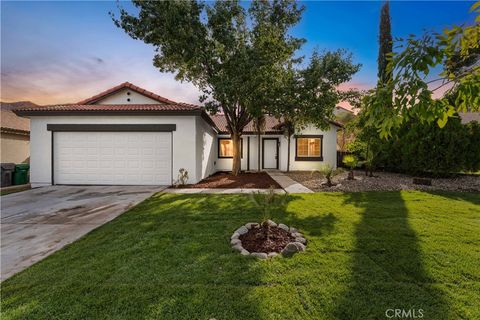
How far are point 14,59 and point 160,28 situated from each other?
6013mm

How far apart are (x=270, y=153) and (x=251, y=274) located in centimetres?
1334

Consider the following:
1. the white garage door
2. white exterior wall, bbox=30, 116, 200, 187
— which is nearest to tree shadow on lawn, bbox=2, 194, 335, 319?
white exterior wall, bbox=30, 116, 200, 187

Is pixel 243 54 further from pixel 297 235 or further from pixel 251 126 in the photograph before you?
pixel 251 126

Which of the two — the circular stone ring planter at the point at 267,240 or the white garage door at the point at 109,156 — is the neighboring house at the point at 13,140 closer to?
the white garage door at the point at 109,156

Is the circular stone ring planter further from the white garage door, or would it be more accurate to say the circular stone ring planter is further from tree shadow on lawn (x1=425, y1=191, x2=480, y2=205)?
tree shadow on lawn (x1=425, y1=191, x2=480, y2=205)

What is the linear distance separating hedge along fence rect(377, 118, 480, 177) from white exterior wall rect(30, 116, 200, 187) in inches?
367

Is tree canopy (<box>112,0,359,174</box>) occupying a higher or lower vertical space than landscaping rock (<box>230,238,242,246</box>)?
higher

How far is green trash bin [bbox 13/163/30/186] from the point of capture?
965cm

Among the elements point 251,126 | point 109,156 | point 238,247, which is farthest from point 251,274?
point 251,126

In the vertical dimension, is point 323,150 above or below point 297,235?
above

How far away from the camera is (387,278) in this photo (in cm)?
263

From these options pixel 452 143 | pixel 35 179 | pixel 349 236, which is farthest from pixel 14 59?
pixel 452 143

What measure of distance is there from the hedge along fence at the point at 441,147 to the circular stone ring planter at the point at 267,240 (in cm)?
862

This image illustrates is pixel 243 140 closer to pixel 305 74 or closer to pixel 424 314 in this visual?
pixel 305 74
